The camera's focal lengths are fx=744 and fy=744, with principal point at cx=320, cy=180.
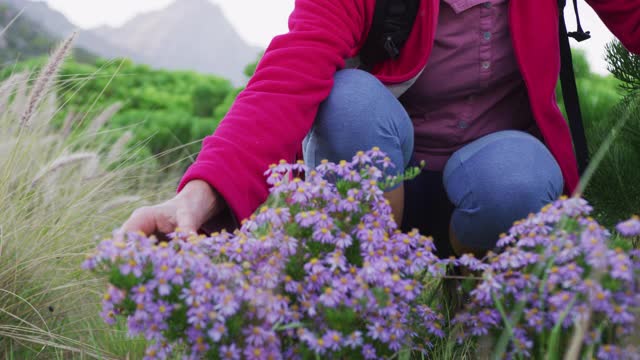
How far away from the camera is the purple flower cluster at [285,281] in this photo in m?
1.12

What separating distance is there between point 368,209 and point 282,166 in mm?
168

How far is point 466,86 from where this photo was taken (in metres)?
1.88

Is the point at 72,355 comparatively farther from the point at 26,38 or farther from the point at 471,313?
the point at 26,38

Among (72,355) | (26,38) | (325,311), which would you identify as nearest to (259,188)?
(325,311)

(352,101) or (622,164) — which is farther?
(622,164)

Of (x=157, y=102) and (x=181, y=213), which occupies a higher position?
(x=181, y=213)

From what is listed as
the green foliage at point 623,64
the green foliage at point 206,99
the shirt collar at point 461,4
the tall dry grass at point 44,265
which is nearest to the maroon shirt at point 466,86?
the shirt collar at point 461,4

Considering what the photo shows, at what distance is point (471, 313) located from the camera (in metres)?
1.43

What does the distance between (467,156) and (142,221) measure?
812mm

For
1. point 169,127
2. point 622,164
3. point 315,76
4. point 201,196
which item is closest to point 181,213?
point 201,196

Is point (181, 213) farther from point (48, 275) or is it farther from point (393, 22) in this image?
point (48, 275)

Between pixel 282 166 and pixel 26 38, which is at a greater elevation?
pixel 282 166

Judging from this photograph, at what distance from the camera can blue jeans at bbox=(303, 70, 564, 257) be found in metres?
1.68

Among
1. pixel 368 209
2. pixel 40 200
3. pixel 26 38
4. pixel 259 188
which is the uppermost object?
pixel 368 209
